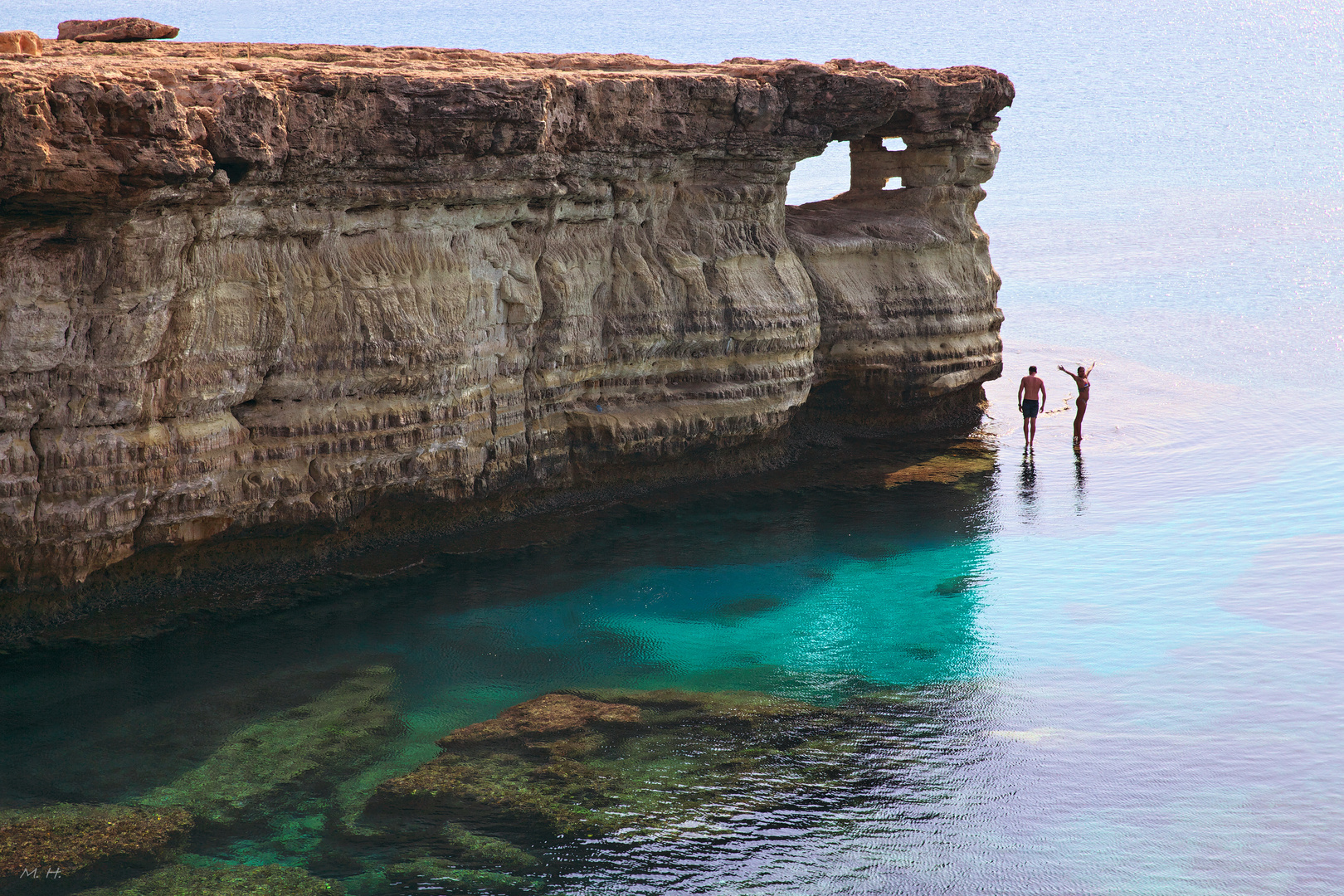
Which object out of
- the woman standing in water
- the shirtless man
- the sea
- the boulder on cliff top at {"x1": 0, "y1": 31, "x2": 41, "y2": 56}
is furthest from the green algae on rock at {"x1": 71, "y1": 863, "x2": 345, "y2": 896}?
the woman standing in water

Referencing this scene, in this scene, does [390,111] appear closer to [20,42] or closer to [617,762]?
[20,42]

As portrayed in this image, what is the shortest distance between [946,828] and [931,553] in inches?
237

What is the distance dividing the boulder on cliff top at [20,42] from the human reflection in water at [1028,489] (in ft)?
38.5

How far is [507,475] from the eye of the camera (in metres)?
13.7

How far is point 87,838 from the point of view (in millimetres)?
8125

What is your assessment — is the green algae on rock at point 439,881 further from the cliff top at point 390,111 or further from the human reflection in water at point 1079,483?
the human reflection in water at point 1079,483

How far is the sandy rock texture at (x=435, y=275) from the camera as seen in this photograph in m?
10.1

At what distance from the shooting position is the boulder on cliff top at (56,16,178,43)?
13.9 metres

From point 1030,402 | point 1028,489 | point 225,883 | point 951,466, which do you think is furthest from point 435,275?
point 1030,402

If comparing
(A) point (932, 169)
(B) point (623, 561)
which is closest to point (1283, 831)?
(B) point (623, 561)

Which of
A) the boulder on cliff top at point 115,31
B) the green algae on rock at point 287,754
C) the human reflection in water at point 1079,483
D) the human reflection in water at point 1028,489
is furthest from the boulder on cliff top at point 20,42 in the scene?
the human reflection in water at point 1079,483

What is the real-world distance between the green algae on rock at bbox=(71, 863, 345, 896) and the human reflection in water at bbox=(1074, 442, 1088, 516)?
10.8 m

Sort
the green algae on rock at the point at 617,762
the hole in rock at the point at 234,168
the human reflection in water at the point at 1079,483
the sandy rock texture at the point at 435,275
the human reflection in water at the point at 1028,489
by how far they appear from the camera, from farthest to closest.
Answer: the human reflection in water at the point at 1079,483 → the human reflection in water at the point at 1028,489 → the hole in rock at the point at 234,168 → the sandy rock texture at the point at 435,275 → the green algae on rock at the point at 617,762

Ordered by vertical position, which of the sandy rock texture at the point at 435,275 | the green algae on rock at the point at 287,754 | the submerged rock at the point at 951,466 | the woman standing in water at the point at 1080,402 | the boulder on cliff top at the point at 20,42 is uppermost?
the boulder on cliff top at the point at 20,42
